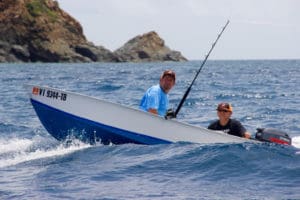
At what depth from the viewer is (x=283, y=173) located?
336 inches

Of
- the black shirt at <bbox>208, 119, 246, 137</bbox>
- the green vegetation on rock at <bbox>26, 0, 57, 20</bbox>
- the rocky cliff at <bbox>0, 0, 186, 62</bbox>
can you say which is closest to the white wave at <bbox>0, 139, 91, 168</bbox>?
the black shirt at <bbox>208, 119, 246, 137</bbox>

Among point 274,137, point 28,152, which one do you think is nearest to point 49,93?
point 28,152

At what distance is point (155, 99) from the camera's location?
10391 mm

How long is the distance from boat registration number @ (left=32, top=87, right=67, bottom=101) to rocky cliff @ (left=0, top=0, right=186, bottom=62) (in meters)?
88.8

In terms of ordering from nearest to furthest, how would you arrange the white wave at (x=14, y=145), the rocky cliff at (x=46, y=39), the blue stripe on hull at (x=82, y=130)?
the blue stripe on hull at (x=82, y=130), the white wave at (x=14, y=145), the rocky cliff at (x=46, y=39)

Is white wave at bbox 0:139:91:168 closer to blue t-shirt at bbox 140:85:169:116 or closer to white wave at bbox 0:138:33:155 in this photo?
white wave at bbox 0:138:33:155

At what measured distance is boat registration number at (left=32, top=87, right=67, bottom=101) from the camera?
11.1 m

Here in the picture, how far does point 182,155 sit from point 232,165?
2.99 ft

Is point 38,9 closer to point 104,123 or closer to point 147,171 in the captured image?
point 104,123

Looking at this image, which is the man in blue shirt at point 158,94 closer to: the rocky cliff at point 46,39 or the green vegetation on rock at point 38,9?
the rocky cliff at point 46,39

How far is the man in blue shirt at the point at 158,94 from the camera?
1024cm

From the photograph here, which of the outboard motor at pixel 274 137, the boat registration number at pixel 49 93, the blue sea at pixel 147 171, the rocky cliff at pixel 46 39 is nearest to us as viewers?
the blue sea at pixel 147 171

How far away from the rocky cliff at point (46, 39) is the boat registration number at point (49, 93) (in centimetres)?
8878

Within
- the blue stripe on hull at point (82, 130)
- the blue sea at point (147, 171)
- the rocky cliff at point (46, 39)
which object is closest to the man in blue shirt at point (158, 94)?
the blue stripe on hull at point (82, 130)
